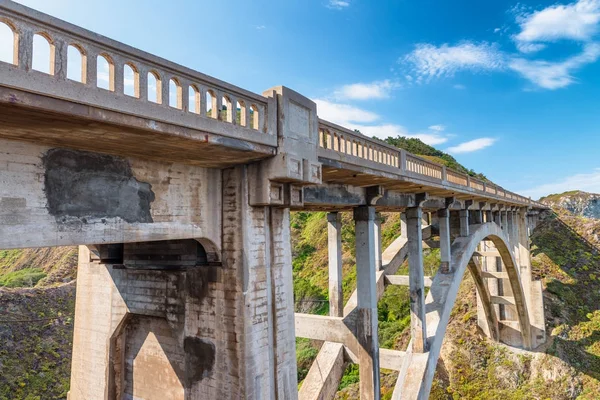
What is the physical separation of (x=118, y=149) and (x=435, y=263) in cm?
2994

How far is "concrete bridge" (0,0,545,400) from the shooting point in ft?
11.3

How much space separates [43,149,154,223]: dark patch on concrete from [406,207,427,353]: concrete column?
8.22 meters

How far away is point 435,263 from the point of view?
1209 inches

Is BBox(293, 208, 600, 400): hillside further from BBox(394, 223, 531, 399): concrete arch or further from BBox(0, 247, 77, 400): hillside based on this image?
BBox(0, 247, 77, 400): hillside

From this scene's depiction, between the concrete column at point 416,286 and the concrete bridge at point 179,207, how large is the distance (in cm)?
85

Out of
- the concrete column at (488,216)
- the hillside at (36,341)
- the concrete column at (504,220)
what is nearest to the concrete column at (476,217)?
the concrete column at (488,216)

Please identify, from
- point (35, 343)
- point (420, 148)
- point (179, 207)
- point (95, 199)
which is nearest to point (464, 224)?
point (179, 207)

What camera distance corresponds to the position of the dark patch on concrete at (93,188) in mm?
3893

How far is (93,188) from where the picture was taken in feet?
13.8

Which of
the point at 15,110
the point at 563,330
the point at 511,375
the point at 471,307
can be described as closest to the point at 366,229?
the point at 15,110

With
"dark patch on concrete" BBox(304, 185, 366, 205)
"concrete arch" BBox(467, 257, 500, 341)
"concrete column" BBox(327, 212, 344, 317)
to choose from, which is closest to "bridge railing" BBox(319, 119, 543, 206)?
"dark patch on concrete" BBox(304, 185, 366, 205)

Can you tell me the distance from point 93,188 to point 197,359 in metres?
2.97

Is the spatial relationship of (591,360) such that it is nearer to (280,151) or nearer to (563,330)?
(563,330)

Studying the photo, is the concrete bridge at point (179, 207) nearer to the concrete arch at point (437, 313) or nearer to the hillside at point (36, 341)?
the concrete arch at point (437, 313)
